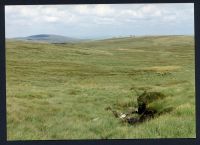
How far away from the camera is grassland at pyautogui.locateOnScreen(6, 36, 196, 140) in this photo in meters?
3.81

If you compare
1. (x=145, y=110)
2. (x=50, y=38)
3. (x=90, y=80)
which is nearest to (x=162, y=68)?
(x=90, y=80)

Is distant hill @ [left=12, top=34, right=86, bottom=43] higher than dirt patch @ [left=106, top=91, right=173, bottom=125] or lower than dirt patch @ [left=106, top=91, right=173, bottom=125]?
higher

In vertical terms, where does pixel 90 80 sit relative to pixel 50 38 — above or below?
below

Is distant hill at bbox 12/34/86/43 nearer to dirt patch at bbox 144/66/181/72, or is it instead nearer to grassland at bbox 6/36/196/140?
grassland at bbox 6/36/196/140

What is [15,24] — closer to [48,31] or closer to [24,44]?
[24,44]

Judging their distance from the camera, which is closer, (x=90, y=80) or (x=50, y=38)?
(x=90, y=80)

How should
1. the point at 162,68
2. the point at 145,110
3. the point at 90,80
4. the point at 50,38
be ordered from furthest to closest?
the point at 162,68, the point at 50,38, the point at 90,80, the point at 145,110

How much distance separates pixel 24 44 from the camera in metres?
5.06

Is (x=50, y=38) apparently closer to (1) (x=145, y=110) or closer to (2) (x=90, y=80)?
(2) (x=90, y=80)

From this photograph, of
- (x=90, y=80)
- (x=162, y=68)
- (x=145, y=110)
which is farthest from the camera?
(x=162, y=68)

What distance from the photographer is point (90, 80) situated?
523cm

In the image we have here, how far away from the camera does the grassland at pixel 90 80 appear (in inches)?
150

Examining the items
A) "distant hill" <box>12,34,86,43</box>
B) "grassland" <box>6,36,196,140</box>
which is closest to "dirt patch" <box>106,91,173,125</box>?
"grassland" <box>6,36,196,140</box>

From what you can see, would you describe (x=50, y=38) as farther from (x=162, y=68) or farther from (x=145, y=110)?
(x=145, y=110)
